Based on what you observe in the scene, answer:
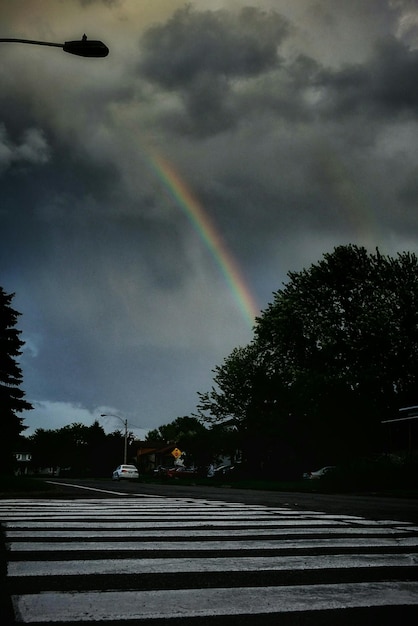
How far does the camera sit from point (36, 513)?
10.2 meters

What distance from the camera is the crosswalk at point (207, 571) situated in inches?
154

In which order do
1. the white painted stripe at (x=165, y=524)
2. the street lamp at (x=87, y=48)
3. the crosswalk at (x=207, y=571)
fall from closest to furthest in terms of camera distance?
the crosswalk at (x=207, y=571), the white painted stripe at (x=165, y=524), the street lamp at (x=87, y=48)

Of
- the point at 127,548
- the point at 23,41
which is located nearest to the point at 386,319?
the point at 23,41

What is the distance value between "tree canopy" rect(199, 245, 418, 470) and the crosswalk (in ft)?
105

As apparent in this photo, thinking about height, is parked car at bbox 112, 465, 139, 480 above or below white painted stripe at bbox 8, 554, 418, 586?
below

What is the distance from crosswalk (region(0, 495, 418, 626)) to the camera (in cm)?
390

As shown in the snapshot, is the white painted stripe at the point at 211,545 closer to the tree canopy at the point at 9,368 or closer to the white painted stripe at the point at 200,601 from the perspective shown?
the white painted stripe at the point at 200,601

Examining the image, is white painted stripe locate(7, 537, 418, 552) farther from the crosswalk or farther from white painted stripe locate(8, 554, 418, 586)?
white painted stripe locate(8, 554, 418, 586)

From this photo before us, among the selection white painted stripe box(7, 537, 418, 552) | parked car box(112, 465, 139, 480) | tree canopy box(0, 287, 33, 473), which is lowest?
parked car box(112, 465, 139, 480)

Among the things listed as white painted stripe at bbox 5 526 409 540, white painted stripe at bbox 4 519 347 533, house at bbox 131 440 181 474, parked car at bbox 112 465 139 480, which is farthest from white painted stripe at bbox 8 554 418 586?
house at bbox 131 440 181 474

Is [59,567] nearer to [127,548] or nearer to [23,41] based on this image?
[127,548]

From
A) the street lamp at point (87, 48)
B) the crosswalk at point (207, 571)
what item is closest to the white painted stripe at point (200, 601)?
the crosswalk at point (207, 571)

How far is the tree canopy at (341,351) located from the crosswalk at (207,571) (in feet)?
105

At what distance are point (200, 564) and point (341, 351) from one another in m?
37.1
